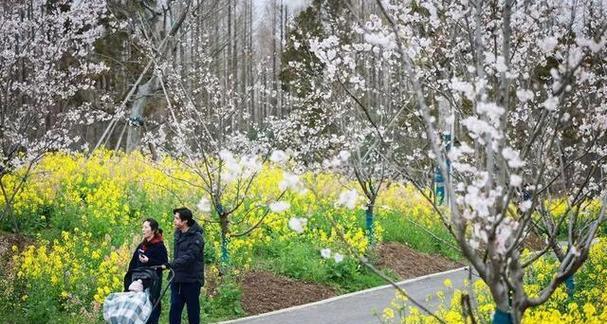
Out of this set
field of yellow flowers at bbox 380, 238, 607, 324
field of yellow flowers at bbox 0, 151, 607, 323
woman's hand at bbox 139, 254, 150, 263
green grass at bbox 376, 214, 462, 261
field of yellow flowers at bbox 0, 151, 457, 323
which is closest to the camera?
field of yellow flowers at bbox 380, 238, 607, 324

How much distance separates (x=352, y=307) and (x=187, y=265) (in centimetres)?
319

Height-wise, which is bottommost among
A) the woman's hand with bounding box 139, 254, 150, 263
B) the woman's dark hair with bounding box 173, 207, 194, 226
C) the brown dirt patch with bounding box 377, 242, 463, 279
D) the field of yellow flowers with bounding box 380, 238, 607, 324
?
the field of yellow flowers with bounding box 380, 238, 607, 324

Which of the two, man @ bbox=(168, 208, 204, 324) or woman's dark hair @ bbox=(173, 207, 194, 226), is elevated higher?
woman's dark hair @ bbox=(173, 207, 194, 226)

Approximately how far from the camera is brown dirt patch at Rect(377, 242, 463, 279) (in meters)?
12.1

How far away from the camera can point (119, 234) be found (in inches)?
434

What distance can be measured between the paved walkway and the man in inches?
54.4

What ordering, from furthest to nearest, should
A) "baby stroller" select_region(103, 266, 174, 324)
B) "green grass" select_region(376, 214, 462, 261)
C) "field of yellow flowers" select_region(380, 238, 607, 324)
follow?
1. "green grass" select_region(376, 214, 462, 261)
2. "baby stroller" select_region(103, 266, 174, 324)
3. "field of yellow flowers" select_region(380, 238, 607, 324)

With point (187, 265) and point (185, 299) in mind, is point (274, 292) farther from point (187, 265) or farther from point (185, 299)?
point (187, 265)

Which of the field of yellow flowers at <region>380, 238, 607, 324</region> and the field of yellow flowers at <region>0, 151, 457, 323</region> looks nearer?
the field of yellow flowers at <region>380, 238, 607, 324</region>

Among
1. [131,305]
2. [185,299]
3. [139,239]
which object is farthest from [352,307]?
[131,305]

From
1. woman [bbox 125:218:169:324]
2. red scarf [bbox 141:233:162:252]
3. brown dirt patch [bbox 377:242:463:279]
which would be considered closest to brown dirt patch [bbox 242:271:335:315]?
brown dirt patch [bbox 377:242:463:279]

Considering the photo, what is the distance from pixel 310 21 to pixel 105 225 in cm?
1977

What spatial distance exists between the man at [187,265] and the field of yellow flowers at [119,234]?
1180 mm

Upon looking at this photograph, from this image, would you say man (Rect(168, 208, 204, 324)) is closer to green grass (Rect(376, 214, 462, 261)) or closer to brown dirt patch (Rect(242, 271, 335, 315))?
brown dirt patch (Rect(242, 271, 335, 315))
